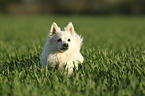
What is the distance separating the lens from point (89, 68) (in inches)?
136

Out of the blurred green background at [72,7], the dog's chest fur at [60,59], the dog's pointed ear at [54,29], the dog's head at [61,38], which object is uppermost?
the blurred green background at [72,7]

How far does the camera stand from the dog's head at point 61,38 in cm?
359

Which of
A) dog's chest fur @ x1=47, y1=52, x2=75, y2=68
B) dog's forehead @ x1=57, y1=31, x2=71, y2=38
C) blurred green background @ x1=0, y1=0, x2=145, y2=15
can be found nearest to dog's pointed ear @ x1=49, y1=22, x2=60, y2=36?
dog's forehead @ x1=57, y1=31, x2=71, y2=38

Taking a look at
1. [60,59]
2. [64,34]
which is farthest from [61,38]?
[60,59]

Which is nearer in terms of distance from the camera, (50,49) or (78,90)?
(78,90)

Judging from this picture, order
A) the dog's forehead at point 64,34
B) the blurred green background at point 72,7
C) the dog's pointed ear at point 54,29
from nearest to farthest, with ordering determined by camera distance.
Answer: the dog's forehead at point 64,34 < the dog's pointed ear at point 54,29 < the blurred green background at point 72,7

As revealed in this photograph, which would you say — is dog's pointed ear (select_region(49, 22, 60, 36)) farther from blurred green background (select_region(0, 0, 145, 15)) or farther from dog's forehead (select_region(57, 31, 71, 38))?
blurred green background (select_region(0, 0, 145, 15))

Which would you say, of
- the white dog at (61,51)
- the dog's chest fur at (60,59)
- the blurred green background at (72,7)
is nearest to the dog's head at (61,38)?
the white dog at (61,51)

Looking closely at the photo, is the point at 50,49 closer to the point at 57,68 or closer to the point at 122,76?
the point at 57,68

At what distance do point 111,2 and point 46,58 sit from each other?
168ft

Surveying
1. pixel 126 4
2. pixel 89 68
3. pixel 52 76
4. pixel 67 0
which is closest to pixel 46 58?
pixel 52 76

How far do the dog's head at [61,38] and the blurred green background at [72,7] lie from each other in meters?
46.5

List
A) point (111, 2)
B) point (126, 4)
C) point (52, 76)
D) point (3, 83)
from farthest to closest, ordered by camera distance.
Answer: point (111, 2)
point (126, 4)
point (52, 76)
point (3, 83)

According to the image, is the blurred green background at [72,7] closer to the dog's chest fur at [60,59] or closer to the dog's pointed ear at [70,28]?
the dog's pointed ear at [70,28]
